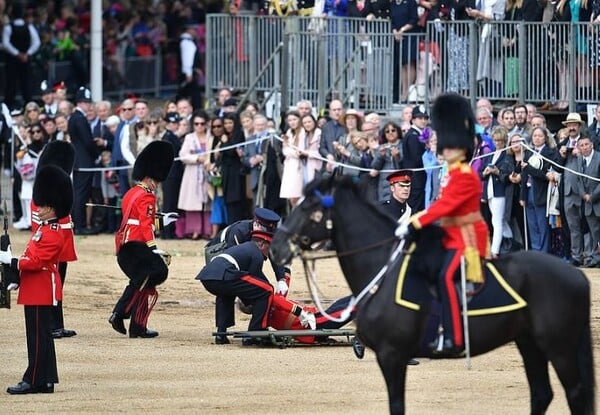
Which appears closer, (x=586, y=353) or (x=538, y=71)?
(x=586, y=353)

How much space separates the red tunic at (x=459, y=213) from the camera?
1058 centimetres

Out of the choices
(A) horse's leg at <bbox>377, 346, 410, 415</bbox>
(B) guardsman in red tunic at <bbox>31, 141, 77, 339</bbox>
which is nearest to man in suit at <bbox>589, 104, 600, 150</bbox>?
(B) guardsman in red tunic at <bbox>31, 141, 77, 339</bbox>

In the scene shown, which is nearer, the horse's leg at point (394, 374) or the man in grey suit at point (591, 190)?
the horse's leg at point (394, 374)

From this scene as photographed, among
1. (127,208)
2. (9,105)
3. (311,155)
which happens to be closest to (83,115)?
(311,155)

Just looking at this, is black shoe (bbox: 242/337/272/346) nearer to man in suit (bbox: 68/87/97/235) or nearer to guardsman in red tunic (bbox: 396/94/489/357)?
guardsman in red tunic (bbox: 396/94/489/357)

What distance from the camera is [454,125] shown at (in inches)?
428

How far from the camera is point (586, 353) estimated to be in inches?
422

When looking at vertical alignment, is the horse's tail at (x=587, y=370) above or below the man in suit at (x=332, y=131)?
below

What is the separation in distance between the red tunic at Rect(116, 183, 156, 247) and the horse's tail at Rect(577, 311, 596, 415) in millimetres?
5612

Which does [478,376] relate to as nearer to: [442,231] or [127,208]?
[442,231]

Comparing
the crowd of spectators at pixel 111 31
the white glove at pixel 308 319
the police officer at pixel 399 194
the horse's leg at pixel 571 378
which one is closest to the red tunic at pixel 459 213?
the horse's leg at pixel 571 378

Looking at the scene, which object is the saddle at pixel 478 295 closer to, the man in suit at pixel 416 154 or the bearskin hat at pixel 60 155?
the bearskin hat at pixel 60 155

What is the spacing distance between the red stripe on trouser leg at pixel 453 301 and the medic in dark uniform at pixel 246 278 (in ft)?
13.7

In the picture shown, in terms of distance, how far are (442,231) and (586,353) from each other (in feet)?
4.05
